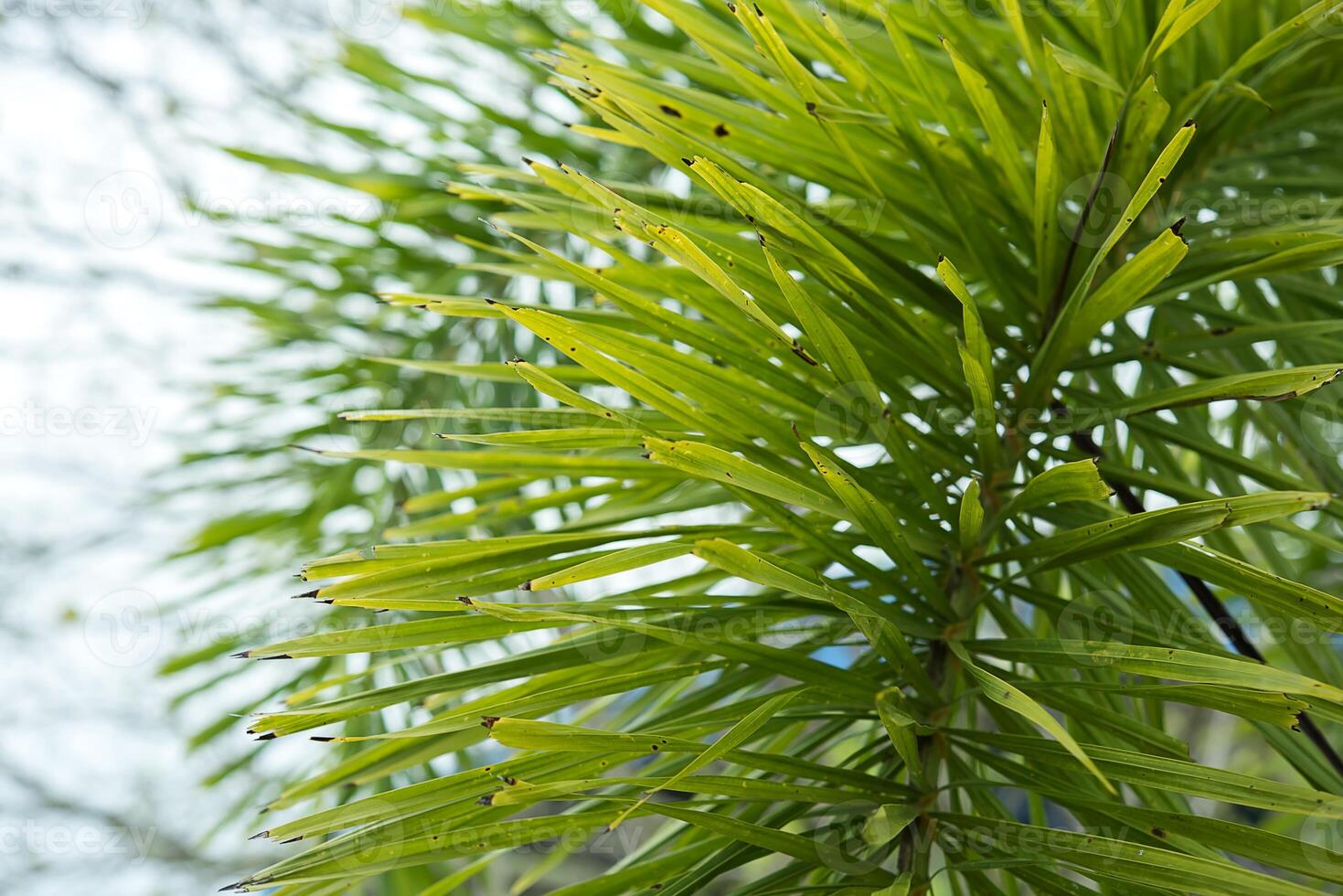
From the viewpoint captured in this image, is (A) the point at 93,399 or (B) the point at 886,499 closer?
(B) the point at 886,499

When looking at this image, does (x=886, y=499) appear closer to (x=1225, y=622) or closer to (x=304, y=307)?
(x=1225, y=622)

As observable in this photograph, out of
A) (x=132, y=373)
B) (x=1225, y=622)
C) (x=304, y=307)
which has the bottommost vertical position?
(x=1225, y=622)

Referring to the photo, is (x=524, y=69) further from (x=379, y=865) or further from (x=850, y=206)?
(x=379, y=865)

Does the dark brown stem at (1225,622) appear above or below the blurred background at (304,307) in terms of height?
below

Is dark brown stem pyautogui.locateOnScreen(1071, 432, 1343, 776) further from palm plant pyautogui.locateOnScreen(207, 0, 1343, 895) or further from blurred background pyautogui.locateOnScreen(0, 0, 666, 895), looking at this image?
blurred background pyautogui.locateOnScreen(0, 0, 666, 895)

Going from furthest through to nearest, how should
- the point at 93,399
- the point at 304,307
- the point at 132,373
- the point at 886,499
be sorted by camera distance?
1. the point at 93,399
2. the point at 132,373
3. the point at 304,307
4. the point at 886,499

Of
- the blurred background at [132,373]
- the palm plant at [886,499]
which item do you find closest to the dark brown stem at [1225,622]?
the palm plant at [886,499]

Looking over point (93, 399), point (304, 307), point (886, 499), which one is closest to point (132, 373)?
point (93, 399)

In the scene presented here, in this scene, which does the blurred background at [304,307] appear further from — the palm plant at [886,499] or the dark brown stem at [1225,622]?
the dark brown stem at [1225,622]
